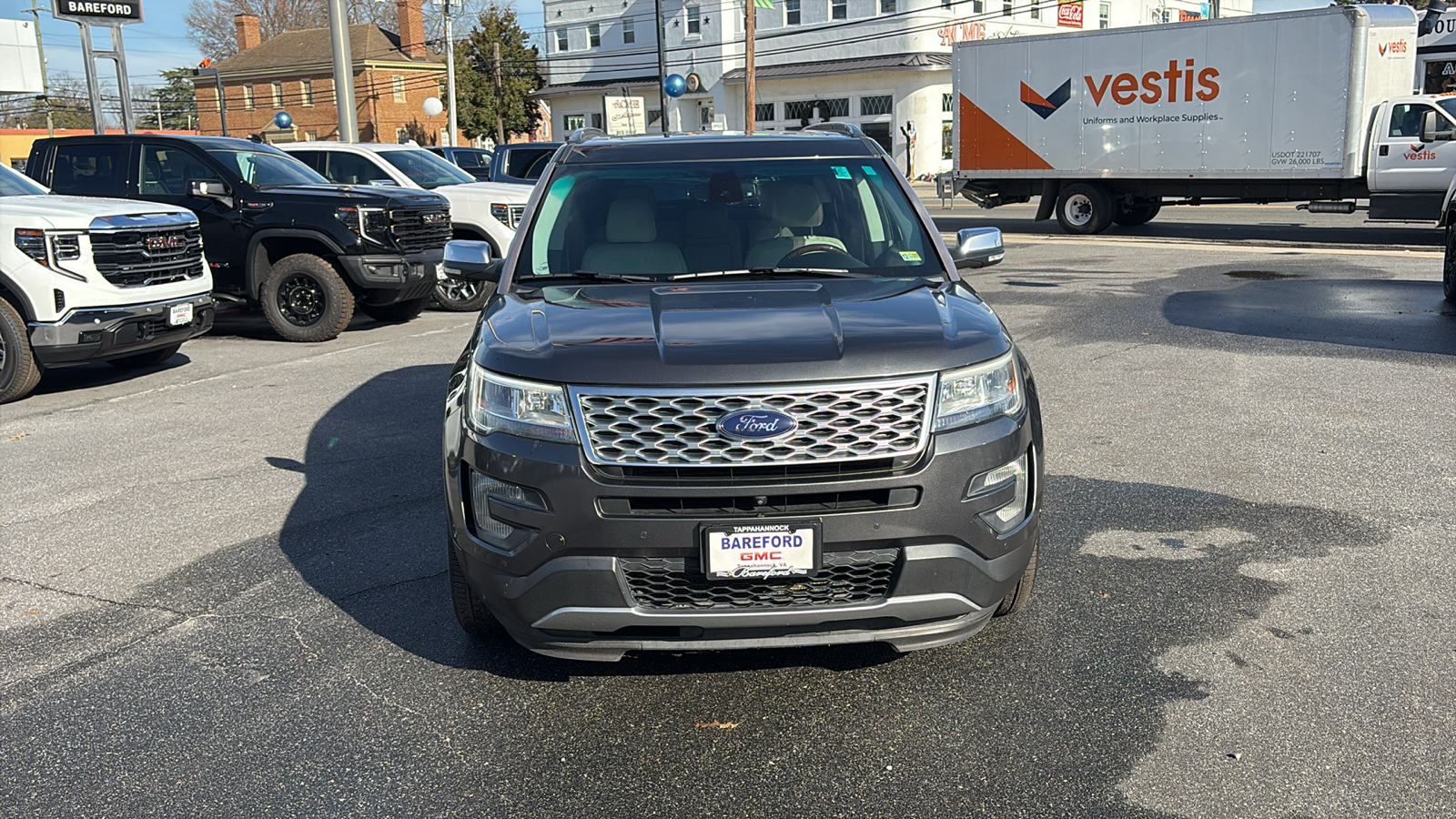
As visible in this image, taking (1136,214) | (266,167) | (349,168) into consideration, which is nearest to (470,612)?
(266,167)

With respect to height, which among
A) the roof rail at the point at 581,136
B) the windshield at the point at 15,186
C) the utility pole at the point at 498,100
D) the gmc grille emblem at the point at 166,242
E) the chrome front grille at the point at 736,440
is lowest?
the chrome front grille at the point at 736,440

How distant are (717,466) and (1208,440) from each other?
4562mm

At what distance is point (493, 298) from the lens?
4.55 metres

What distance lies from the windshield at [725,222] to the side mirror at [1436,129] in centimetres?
1663

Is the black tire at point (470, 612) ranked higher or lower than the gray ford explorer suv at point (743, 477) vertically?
lower

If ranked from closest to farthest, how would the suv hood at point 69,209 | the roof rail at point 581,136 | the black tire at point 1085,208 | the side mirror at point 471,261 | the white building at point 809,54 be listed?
the side mirror at point 471,261 → the roof rail at point 581,136 → the suv hood at point 69,209 → the black tire at point 1085,208 → the white building at point 809,54

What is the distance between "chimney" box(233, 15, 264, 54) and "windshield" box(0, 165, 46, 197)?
6980 cm

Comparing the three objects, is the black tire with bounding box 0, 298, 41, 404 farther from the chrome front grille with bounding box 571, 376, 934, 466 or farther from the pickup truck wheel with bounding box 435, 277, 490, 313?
the chrome front grille with bounding box 571, 376, 934, 466

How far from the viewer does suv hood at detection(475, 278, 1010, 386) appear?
3.42m

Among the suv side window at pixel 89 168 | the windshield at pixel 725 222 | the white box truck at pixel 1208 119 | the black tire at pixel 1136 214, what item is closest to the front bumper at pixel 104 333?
the suv side window at pixel 89 168

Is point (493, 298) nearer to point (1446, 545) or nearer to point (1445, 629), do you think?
point (1445, 629)

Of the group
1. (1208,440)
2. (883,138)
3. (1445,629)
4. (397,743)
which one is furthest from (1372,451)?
(883,138)

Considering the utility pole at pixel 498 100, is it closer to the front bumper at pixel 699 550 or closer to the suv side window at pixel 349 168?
the suv side window at pixel 349 168

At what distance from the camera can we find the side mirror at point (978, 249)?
5.14 metres
